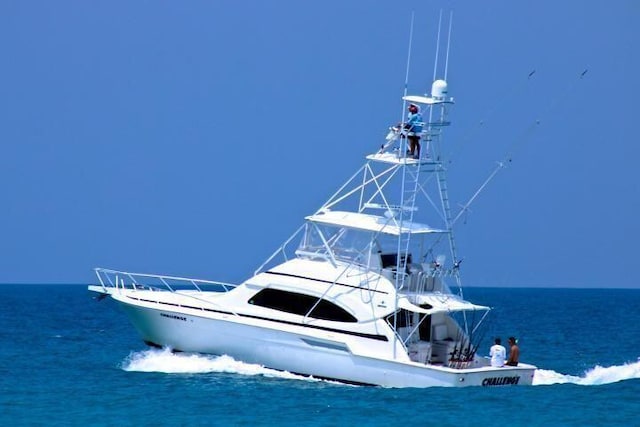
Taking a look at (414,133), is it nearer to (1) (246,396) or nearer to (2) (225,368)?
(2) (225,368)

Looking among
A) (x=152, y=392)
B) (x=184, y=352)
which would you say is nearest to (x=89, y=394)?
(x=152, y=392)

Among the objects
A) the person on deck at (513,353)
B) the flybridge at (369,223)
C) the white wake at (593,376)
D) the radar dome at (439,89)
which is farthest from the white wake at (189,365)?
the radar dome at (439,89)

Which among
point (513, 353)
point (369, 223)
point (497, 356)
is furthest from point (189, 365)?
point (513, 353)

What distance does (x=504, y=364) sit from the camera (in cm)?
3139

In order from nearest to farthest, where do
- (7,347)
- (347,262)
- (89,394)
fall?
(89,394) < (347,262) < (7,347)

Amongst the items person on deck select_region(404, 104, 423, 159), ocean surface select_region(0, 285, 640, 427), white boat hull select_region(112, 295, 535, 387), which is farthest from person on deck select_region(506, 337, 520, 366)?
person on deck select_region(404, 104, 423, 159)

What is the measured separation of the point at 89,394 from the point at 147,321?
3758 millimetres

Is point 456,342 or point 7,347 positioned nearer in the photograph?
point 456,342

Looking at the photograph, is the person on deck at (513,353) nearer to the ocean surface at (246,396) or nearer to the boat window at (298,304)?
the ocean surface at (246,396)

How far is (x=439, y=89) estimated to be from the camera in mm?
31734

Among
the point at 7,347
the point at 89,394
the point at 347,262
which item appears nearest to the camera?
the point at 89,394

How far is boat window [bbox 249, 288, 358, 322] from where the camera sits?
30.9 metres

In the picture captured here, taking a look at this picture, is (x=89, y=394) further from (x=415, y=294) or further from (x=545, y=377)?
(x=545, y=377)

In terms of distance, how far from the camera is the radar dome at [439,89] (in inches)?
1249
